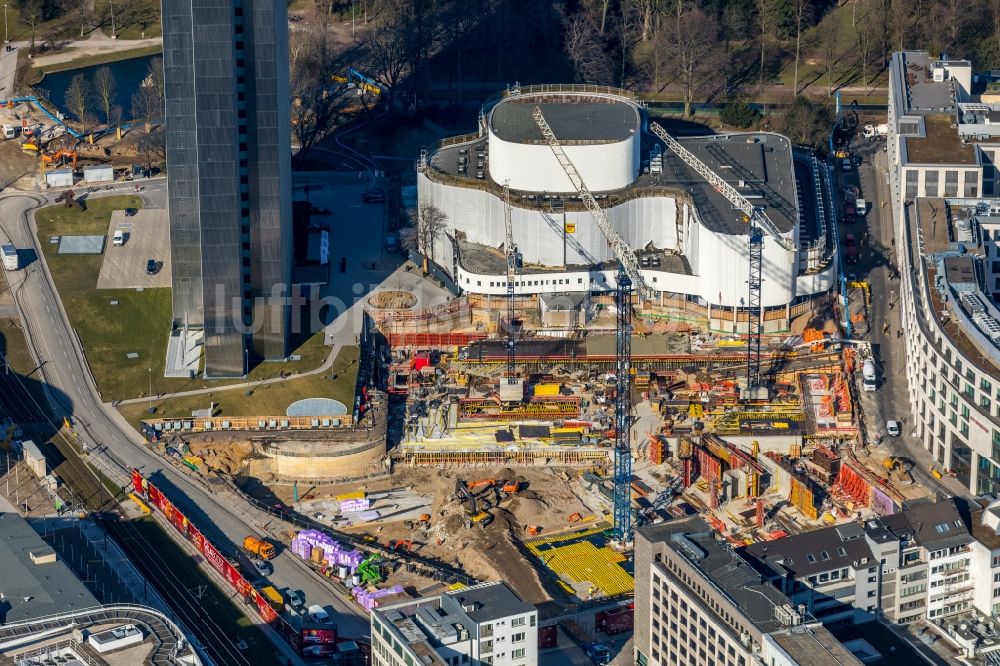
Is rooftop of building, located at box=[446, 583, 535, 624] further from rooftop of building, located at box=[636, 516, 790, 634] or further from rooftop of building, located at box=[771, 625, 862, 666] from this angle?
rooftop of building, located at box=[771, 625, 862, 666]

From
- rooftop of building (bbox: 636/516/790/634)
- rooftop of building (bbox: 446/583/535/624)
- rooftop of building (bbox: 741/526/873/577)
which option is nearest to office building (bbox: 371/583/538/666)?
rooftop of building (bbox: 446/583/535/624)

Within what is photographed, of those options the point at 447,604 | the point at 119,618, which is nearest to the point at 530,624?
the point at 447,604

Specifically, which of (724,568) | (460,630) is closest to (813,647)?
(724,568)

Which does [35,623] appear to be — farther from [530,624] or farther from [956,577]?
[956,577]

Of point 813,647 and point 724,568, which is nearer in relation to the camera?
point 813,647

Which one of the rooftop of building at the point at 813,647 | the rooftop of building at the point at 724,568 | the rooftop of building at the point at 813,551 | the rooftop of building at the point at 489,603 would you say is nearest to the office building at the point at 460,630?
the rooftop of building at the point at 489,603

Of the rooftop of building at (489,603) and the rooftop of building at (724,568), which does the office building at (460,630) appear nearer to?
the rooftop of building at (489,603)

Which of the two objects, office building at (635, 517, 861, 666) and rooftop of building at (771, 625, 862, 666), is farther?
office building at (635, 517, 861, 666)

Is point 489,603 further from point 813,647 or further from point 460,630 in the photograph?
point 813,647
